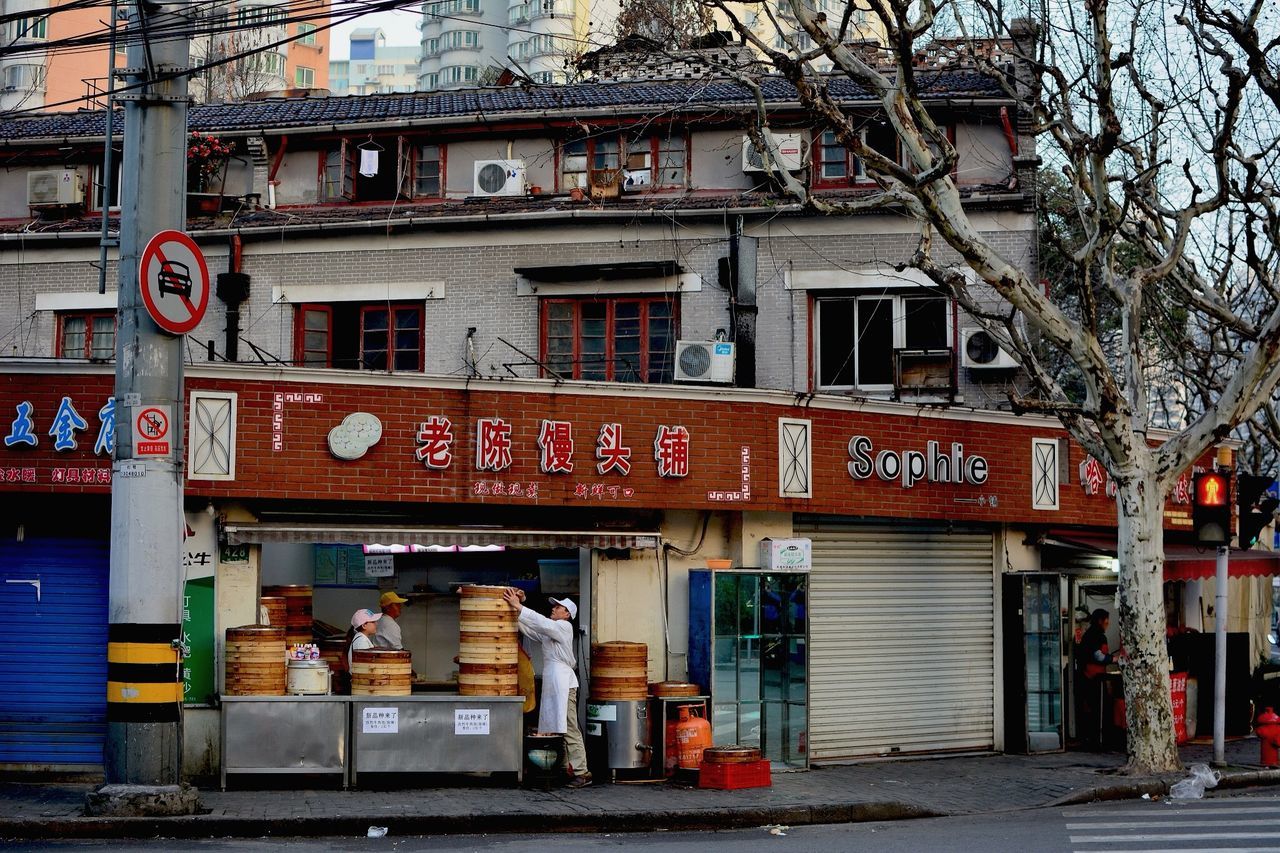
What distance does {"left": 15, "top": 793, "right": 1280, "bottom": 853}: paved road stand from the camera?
443 inches

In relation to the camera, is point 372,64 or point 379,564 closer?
point 379,564

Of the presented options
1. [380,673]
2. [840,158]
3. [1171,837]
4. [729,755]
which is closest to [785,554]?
[729,755]

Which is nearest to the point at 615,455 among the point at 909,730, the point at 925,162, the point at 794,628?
the point at 794,628

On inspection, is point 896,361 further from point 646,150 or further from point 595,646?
point 595,646

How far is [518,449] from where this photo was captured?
15.2 meters

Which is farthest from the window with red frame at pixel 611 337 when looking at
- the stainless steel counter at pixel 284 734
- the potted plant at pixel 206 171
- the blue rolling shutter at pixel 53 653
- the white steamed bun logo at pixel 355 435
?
the blue rolling shutter at pixel 53 653

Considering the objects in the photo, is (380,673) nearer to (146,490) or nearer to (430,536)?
(430,536)

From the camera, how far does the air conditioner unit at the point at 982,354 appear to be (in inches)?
795

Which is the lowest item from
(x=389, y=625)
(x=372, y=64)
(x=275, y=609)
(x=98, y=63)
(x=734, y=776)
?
(x=734, y=776)

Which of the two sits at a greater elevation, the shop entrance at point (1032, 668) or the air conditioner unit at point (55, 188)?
the air conditioner unit at point (55, 188)

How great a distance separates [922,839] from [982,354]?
31.6ft

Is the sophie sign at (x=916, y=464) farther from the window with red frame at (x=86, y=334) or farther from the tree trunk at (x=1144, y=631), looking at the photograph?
the window with red frame at (x=86, y=334)

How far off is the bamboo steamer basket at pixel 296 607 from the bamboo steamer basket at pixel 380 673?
1302 mm

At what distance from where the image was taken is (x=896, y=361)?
811 inches
